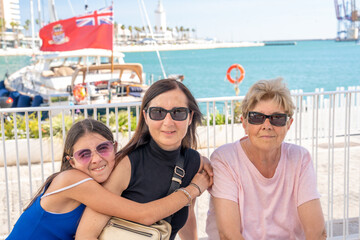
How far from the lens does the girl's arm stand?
6.39ft

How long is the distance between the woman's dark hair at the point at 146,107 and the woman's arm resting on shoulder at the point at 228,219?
16.1 inches

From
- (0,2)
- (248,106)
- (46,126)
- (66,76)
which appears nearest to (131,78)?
(66,76)

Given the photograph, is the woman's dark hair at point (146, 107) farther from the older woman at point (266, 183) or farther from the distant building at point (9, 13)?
the distant building at point (9, 13)

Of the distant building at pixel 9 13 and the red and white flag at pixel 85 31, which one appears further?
the distant building at pixel 9 13

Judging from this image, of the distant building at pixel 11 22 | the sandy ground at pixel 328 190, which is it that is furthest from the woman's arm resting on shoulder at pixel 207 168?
the distant building at pixel 11 22

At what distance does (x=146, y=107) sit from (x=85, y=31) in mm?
12260

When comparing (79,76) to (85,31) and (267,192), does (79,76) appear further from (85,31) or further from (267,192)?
(267,192)

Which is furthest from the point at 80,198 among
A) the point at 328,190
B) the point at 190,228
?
the point at 328,190

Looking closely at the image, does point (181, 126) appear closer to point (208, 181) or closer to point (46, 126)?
point (208, 181)

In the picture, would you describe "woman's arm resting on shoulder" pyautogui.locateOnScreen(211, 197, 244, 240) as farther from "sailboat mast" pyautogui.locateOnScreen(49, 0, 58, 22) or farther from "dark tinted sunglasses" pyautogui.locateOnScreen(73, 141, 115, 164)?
"sailboat mast" pyautogui.locateOnScreen(49, 0, 58, 22)

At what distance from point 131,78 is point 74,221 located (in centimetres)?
1737

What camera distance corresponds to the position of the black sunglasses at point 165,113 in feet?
7.09

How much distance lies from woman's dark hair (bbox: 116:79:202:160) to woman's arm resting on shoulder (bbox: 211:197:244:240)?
409mm

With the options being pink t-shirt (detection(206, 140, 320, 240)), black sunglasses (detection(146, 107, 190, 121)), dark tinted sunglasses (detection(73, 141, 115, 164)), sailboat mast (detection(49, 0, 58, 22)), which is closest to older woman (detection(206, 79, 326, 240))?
pink t-shirt (detection(206, 140, 320, 240))
